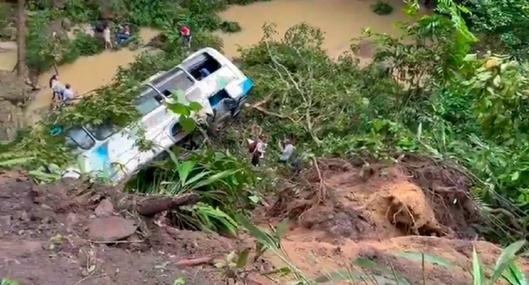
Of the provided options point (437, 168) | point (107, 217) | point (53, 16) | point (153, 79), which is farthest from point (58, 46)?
point (107, 217)

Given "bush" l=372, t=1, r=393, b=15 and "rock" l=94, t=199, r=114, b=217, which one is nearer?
"rock" l=94, t=199, r=114, b=217

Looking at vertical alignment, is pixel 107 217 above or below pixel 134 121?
above

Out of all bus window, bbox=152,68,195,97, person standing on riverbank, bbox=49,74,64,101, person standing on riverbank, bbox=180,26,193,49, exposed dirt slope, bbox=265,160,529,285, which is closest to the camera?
exposed dirt slope, bbox=265,160,529,285

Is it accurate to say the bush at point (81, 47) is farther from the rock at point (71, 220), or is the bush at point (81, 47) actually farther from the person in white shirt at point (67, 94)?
the rock at point (71, 220)

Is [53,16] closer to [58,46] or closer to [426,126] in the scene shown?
[58,46]

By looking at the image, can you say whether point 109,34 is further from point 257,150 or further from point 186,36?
point 257,150

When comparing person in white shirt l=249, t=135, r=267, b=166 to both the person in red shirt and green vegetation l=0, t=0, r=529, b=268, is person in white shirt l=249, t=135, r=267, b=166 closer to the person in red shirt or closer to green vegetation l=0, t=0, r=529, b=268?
green vegetation l=0, t=0, r=529, b=268

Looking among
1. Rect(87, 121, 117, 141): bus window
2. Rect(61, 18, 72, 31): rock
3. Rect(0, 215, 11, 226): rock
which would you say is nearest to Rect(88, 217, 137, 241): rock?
Rect(0, 215, 11, 226): rock
